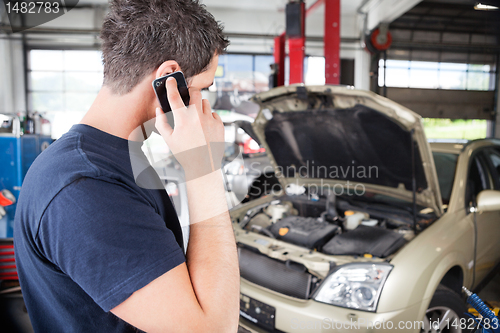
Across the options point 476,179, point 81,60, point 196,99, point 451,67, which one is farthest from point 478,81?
point 196,99

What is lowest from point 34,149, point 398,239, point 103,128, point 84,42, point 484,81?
point 398,239

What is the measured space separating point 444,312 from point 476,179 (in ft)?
3.23

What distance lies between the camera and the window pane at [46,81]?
10.7 metres

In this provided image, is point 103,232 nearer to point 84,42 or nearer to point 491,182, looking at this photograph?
point 491,182

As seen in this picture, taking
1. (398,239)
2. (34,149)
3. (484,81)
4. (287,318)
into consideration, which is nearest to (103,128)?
(287,318)

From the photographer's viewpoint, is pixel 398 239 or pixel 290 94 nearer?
pixel 398 239

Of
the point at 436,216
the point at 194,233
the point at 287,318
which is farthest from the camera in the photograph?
the point at 436,216

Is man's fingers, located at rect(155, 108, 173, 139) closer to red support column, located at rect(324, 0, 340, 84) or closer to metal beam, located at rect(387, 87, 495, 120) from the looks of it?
red support column, located at rect(324, 0, 340, 84)

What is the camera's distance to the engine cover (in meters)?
2.00

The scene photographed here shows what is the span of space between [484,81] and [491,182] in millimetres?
11813

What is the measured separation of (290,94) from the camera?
2.00m

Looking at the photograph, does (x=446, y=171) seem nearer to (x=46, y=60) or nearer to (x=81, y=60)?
(x=81, y=60)

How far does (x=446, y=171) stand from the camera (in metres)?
2.19

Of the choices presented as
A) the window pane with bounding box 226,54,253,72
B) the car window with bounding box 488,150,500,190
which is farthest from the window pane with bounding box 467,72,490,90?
the car window with bounding box 488,150,500,190
